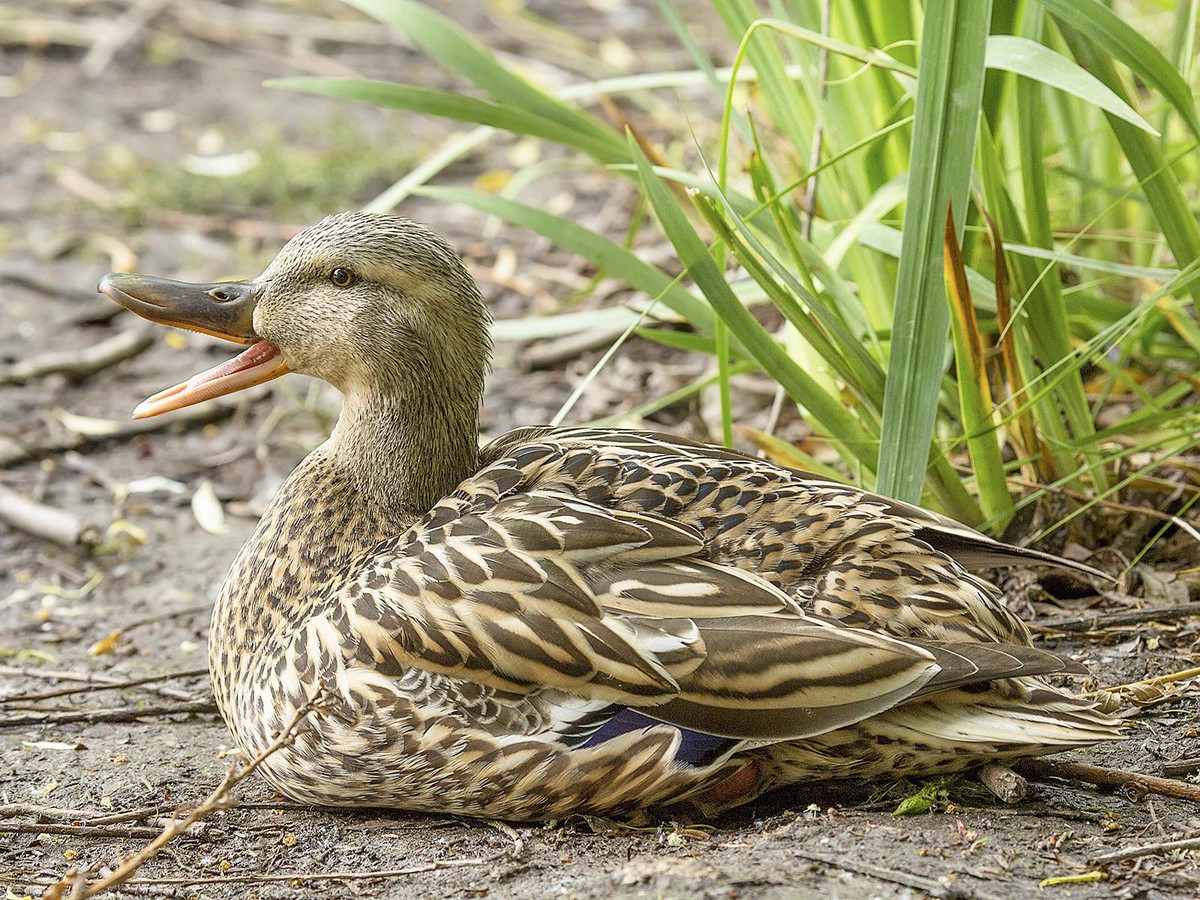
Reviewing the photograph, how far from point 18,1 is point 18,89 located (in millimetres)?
1059

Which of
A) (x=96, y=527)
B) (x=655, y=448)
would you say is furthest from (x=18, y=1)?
(x=655, y=448)

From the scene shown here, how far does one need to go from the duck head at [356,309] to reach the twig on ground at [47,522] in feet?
4.90

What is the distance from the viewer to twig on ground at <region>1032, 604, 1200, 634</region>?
3193mm

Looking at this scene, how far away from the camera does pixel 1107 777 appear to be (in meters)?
2.61

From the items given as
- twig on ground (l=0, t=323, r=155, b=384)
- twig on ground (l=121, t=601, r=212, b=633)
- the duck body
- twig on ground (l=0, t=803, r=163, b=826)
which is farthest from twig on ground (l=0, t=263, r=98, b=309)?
the duck body

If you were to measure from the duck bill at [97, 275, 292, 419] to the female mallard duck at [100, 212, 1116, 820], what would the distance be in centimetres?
2

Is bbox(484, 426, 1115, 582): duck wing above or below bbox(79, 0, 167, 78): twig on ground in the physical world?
above

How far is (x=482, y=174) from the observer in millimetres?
6984

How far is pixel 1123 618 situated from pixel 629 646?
4.40ft

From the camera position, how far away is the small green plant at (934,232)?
2.87m

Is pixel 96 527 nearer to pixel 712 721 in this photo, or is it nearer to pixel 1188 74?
pixel 712 721

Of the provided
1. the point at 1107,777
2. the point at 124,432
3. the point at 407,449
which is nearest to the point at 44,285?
the point at 124,432

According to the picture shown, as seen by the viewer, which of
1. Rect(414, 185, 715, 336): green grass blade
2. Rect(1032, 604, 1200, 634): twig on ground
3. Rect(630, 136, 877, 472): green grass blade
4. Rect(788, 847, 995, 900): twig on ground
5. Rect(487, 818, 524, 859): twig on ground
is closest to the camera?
Rect(788, 847, 995, 900): twig on ground

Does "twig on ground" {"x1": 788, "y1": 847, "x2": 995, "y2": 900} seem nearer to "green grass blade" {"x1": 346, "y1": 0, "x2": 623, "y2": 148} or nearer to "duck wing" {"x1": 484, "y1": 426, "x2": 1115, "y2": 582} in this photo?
"duck wing" {"x1": 484, "y1": 426, "x2": 1115, "y2": 582}
